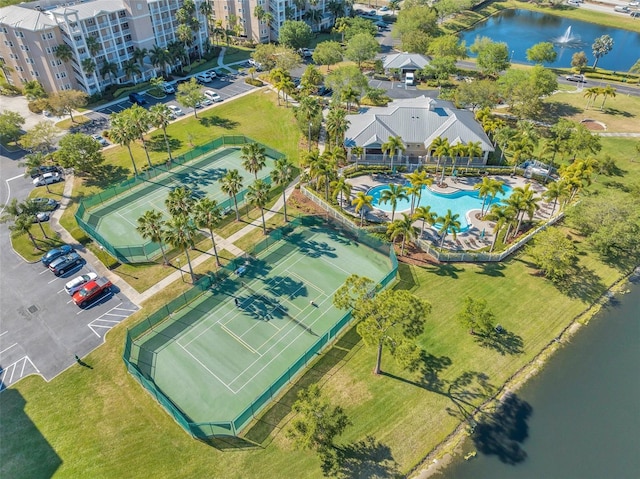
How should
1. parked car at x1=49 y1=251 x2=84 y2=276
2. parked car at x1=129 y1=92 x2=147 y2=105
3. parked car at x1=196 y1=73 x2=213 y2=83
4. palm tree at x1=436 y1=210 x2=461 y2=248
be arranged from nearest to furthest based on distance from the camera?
palm tree at x1=436 y1=210 x2=461 y2=248
parked car at x1=49 y1=251 x2=84 y2=276
parked car at x1=129 y1=92 x2=147 y2=105
parked car at x1=196 y1=73 x2=213 y2=83

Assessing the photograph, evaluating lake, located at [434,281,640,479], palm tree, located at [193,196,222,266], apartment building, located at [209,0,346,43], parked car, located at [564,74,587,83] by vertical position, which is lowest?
lake, located at [434,281,640,479]

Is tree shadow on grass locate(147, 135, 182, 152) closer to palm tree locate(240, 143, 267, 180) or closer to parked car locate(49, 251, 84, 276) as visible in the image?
palm tree locate(240, 143, 267, 180)

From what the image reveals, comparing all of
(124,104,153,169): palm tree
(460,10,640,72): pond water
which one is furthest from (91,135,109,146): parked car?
(460,10,640,72): pond water

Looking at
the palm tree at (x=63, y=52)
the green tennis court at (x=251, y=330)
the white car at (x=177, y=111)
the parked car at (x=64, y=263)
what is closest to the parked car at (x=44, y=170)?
the parked car at (x=64, y=263)

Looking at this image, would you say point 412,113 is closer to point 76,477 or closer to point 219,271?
point 219,271

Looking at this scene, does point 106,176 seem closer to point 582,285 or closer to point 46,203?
point 46,203

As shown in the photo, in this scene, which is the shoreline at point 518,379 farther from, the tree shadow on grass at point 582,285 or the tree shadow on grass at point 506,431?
the tree shadow on grass at point 506,431

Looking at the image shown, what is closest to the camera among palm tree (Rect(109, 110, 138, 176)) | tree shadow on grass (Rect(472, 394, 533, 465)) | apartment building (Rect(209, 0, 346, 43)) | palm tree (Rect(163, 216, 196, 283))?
tree shadow on grass (Rect(472, 394, 533, 465))
